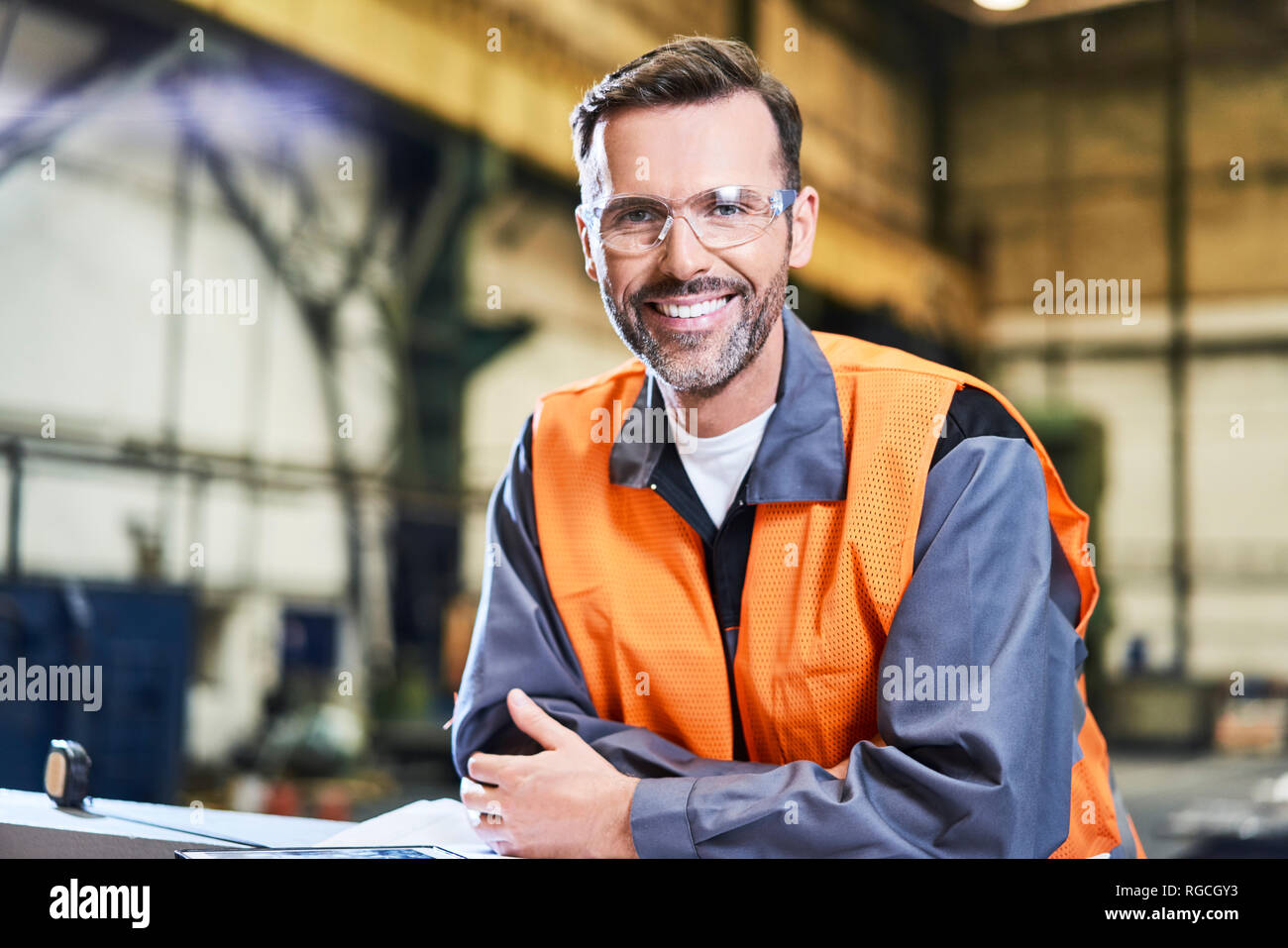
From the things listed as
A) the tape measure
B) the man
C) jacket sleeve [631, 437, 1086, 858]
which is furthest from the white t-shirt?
the tape measure

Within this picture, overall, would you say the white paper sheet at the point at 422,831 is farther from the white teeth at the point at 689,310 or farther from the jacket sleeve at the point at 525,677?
the white teeth at the point at 689,310

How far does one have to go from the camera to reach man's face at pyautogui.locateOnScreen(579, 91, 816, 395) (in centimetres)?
143

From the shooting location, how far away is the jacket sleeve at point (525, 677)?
4.66 feet

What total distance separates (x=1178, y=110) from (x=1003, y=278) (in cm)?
190

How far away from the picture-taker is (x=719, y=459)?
1590mm

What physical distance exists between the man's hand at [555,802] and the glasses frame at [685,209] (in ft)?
2.12

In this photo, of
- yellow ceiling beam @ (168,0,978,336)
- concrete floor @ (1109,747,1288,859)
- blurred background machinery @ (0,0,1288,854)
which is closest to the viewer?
yellow ceiling beam @ (168,0,978,336)

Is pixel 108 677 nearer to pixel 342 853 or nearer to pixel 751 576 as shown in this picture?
pixel 342 853

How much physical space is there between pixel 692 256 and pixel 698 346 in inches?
4.8

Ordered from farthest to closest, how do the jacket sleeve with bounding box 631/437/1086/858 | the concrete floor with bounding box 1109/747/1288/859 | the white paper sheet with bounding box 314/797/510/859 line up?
the concrete floor with bounding box 1109/747/1288/859, the white paper sheet with bounding box 314/797/510/859, the jacket sleeve with bounding box 631/437/1086/858

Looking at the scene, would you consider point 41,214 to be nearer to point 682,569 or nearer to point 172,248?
point 172,248

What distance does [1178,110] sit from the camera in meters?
9.12

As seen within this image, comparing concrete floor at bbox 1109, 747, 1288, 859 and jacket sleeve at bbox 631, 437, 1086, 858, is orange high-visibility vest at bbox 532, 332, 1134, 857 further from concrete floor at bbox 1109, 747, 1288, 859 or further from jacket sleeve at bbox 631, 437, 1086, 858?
concrete floor at bbox 1109, 747, 1288, 859

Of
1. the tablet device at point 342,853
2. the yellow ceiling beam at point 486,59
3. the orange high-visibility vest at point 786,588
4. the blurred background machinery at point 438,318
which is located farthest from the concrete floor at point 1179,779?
the tablet device at point 342,853
